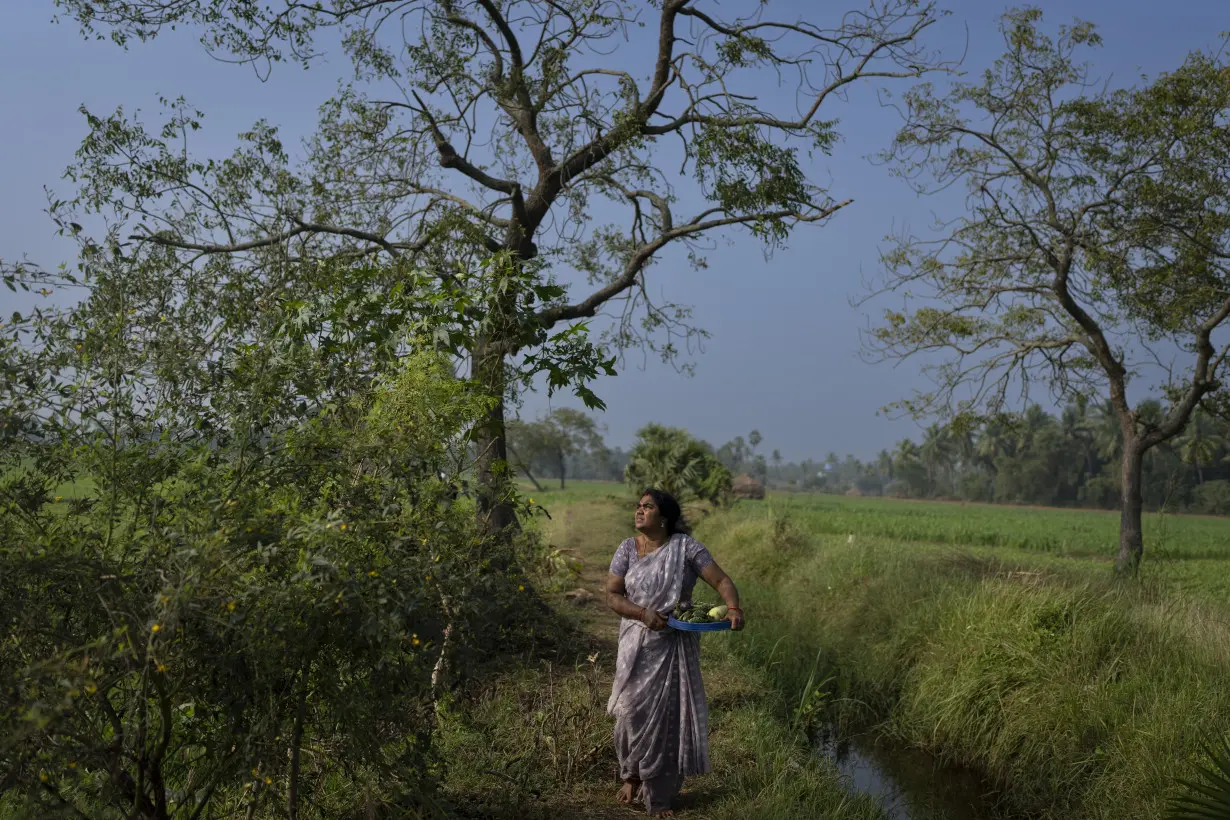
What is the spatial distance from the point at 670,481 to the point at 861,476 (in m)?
171

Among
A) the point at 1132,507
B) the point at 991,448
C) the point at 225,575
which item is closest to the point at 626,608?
the point at 225,575

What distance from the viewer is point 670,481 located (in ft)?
78.3

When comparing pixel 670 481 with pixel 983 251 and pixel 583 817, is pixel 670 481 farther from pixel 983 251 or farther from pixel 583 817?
pixel 583 817

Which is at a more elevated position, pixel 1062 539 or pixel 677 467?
pixel 677 467

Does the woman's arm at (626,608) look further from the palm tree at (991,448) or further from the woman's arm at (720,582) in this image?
the palm tree at (991,448)

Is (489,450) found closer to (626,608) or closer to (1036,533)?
(626,608)

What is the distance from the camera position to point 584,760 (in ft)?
18.4

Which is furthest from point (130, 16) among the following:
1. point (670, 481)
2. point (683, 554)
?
point (670, 481)

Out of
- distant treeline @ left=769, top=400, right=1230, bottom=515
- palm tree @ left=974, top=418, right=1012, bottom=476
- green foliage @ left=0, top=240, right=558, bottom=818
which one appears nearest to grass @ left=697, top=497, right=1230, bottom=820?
green foliage @ left=0, top=240, right=558, bottom=818

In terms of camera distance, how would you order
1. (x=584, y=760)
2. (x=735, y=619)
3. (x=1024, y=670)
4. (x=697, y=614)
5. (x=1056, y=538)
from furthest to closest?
1. (x=1056, y=538)
2. (x=1024, y=670)
3. (x=584, y=760)
4. (x=697, y=614)
5. (x=735, y=619)

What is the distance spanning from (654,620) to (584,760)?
1.23 m

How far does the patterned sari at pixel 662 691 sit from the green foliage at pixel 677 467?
1746cm

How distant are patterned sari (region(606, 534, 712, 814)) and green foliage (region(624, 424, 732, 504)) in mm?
17459

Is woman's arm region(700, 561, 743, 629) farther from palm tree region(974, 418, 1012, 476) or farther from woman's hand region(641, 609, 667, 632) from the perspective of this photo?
palm tree region(974, 418, 1012, 476)
